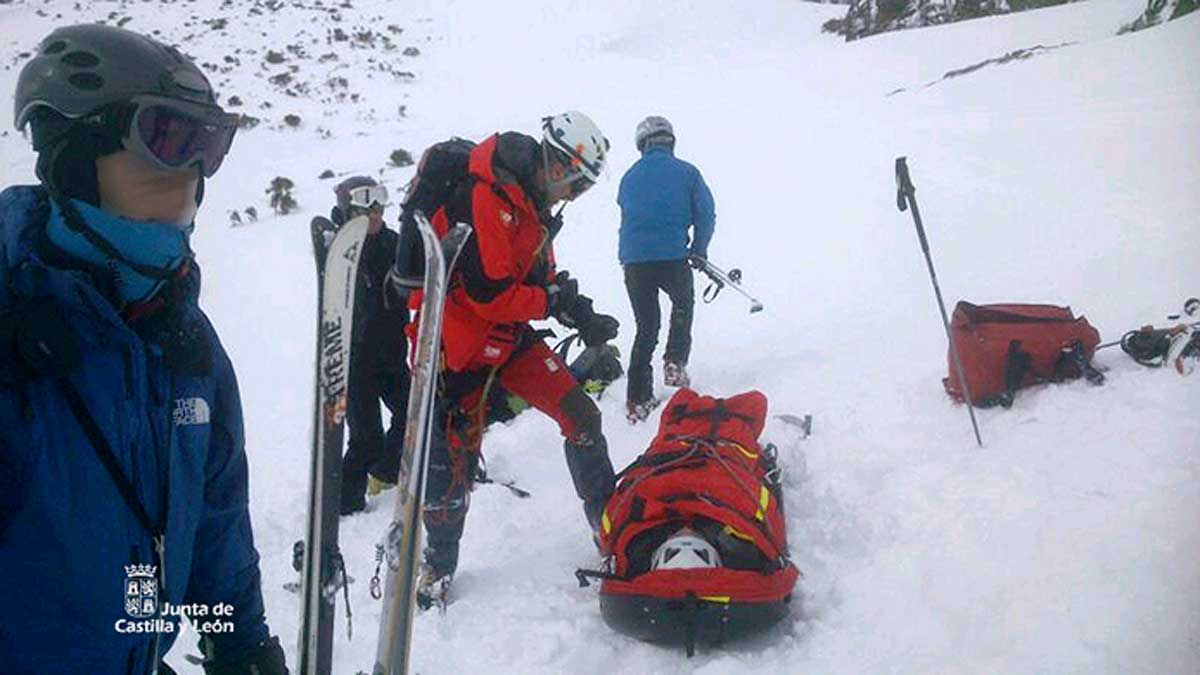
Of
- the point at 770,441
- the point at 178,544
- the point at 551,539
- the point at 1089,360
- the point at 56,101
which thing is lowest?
the point at 551,539

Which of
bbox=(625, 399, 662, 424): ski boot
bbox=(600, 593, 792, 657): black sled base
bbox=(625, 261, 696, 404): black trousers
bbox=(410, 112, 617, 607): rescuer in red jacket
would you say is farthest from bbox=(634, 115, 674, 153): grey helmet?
bbox=(600, 593, 792, 657): black sled base

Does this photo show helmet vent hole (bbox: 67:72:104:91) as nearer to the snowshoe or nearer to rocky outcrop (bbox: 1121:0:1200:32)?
the snowshoe

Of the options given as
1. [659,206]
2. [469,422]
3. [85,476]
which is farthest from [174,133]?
[659,206]

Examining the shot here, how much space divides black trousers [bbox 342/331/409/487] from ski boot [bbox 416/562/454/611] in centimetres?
99

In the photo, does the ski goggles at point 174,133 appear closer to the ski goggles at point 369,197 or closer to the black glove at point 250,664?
the black glove at point 250,664

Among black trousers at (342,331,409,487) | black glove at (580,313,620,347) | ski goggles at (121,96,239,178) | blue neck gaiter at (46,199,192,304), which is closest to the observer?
blue neck gaiter at (46,199,192,304)

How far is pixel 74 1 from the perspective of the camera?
26.3 m

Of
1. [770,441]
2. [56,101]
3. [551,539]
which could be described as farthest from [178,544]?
[770,441]

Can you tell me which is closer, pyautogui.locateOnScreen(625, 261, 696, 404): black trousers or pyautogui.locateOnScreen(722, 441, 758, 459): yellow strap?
pyautogui.locateOnScreen(722, 441, 758, 459): yellow strap

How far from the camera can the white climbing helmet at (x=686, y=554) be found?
312 centimetres

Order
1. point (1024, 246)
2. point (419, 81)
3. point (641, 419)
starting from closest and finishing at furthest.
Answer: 1. point (641, 419)
2. point (1024, 246)
3. point (419, 81)

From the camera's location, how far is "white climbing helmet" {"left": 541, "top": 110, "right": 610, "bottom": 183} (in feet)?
10.9

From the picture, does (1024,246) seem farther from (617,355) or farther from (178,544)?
(178,544)

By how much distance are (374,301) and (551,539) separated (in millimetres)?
1639
